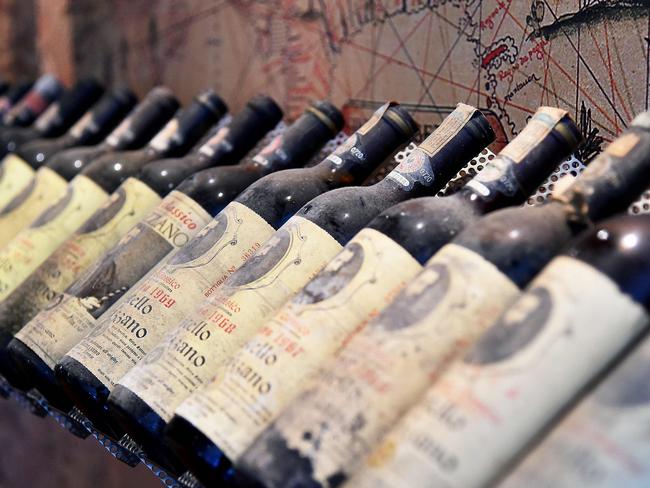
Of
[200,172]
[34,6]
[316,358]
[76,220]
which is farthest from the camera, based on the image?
[34,6]

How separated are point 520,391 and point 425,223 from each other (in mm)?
202

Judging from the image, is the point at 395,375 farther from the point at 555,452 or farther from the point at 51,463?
the point at 51,463

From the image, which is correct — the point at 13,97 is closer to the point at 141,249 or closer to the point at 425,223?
the point at 141,249

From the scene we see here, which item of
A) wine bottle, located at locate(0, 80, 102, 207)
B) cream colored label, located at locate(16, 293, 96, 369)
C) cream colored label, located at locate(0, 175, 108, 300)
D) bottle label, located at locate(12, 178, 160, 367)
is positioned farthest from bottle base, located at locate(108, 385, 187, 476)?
wine bottle, located at locate(0, 80, 102, 207)

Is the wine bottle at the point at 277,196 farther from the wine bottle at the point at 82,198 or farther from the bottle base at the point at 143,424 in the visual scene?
the wine bottle at the point at 82,198

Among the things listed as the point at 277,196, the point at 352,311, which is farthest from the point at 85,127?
the point at 352,311

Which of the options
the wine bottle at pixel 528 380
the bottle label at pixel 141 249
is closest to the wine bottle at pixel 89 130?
the bottle label at pixel 141 249

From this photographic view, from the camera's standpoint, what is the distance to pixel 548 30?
2.89ft

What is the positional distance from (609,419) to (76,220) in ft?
2.49

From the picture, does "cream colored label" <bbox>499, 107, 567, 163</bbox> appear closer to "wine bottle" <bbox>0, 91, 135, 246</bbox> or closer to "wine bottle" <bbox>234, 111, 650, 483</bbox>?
"wine bottle" <bbox>234, 111, 650, 483</bbox>

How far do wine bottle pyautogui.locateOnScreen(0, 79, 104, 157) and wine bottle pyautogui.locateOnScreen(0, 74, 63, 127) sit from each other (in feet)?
0.24

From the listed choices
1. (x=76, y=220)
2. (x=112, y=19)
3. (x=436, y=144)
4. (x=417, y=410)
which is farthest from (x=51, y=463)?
(x=417, y=410)

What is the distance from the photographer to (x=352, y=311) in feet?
2.17

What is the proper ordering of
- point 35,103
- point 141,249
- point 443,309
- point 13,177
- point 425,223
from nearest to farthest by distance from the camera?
point 443,309, point 425,223, point 141,249, point 13,177, point 35,103
